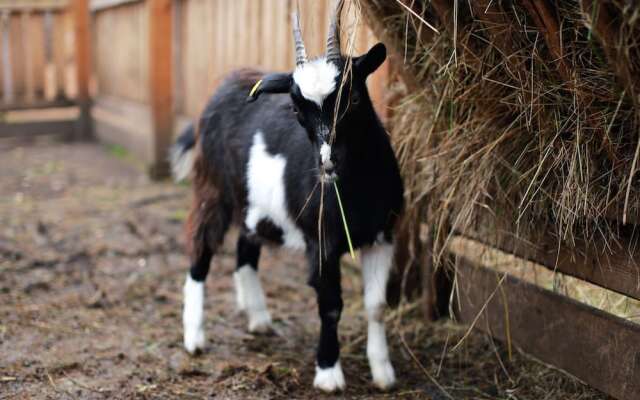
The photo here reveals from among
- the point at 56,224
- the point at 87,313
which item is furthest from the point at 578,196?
the point at 56,224

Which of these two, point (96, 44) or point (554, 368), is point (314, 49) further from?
point (96, 44)

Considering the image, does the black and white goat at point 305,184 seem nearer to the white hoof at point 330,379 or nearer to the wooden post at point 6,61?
the white hoof at point 330,379

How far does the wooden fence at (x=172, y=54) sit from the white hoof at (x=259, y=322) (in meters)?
1.30

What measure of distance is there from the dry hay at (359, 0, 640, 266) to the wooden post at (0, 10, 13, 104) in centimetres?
760

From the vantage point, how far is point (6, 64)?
984cm

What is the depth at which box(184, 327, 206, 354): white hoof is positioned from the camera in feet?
12.0

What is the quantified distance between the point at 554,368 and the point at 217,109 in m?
2.09

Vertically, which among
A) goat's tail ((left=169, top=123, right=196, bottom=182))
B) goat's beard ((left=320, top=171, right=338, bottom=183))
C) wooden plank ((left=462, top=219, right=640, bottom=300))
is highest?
goat's beard ((left=320, top=171, right=338, bottom=183))

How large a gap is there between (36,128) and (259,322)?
698 cm

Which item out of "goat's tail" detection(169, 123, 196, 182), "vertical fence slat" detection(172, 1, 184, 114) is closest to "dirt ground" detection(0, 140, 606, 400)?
"goat's tail" detection(169, 123, 196, 182)

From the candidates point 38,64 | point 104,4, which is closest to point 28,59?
point 38,64

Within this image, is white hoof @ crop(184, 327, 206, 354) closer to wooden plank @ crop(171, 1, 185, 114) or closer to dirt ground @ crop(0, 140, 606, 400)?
dirt ground @ crop(0, 140, 606, 400)

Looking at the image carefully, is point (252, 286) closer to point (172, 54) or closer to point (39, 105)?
point (172, 54)

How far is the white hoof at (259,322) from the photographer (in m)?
4.01
